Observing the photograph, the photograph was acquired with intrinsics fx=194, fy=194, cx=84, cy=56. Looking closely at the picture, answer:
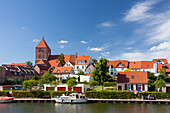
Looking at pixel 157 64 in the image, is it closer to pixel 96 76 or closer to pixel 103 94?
pixel 96 76

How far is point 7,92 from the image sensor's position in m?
54.8

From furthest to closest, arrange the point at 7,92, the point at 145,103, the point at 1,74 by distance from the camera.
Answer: the point at 1,74, the point at 7,92, the point at 145,103

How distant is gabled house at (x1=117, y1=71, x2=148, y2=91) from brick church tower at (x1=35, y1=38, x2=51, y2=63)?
91129 millimetres

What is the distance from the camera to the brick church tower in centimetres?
14062

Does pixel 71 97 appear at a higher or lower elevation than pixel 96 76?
lower

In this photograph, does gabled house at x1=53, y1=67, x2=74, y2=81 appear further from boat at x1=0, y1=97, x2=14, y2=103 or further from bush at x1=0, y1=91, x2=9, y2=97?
boat at x1=0, y1=97, x2=14, y2=103

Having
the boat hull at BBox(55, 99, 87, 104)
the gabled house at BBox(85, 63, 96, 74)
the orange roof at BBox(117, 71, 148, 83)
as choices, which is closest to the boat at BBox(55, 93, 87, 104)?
the boat hull at BBox(55, 99, 87, 104)

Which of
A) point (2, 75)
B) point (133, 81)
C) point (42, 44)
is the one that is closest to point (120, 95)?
point (133, 81)

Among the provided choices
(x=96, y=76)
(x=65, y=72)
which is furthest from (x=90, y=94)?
(x=65, y=72)

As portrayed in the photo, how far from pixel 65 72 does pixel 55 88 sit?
26.8 meters

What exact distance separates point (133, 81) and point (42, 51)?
9769cm

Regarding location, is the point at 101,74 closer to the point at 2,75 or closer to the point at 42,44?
the point at 2,75

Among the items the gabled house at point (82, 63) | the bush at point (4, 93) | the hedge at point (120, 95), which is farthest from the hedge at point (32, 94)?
the gabled house at point (82, 63)

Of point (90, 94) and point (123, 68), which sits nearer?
point (90, 94)
